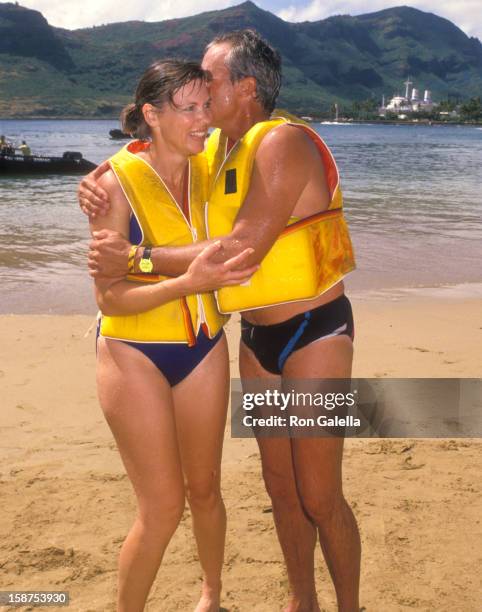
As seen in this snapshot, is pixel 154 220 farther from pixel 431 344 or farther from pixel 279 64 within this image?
pixel 431 344

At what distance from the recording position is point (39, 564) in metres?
3.66

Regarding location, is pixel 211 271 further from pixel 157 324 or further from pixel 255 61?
pixel 255 61

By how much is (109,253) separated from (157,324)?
0.36 metres

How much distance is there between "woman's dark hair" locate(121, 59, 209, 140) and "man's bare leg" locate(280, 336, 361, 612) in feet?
4.11

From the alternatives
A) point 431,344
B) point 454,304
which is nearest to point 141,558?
point 431,344

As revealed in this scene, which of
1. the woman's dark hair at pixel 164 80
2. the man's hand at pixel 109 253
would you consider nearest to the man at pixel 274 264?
the man's hand at pixel 109 253

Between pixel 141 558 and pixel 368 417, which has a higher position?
pixel 141 558

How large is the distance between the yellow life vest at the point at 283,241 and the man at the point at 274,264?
0.01 metres

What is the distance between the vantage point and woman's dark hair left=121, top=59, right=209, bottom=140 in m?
2.63

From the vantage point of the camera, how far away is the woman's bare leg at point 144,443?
2.67 m

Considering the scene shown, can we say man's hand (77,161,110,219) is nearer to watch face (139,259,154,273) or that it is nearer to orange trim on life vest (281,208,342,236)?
watch face (139,259,154,273)

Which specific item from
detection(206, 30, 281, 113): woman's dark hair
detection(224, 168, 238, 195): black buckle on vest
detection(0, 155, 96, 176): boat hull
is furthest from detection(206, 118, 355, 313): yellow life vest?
detection(0, 155, 96, 176): boat hull

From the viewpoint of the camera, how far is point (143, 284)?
8.84ft

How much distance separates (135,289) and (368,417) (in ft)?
11.6
